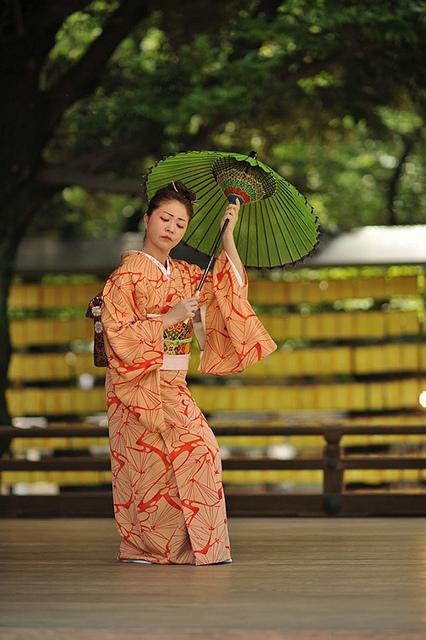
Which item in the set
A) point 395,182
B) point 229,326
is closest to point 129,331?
point 229,326

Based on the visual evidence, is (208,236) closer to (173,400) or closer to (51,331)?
(173,400)

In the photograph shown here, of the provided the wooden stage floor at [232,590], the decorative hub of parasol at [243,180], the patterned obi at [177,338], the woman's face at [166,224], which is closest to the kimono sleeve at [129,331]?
the patterned obi at [177,338]

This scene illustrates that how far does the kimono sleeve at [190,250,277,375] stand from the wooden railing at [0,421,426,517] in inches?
102

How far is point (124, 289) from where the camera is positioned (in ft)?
19.8

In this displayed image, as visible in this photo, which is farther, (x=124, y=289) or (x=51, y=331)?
(x=51, y=331)

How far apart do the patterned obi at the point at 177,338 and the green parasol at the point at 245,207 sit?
39 centimetres

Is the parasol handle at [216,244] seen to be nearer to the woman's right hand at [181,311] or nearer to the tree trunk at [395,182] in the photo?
the woman's right hand at [181,311]

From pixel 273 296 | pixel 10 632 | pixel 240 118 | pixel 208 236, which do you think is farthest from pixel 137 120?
pixel 10 632

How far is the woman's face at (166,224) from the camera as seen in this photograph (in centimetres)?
610

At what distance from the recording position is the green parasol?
6309mm

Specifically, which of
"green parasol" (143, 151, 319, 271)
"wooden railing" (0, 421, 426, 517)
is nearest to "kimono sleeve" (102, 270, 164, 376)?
"green parasol" (143, 151, 319, 271)

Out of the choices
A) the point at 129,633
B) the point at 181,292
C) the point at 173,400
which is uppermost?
the point at 181,292

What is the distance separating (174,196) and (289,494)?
336 centimetres

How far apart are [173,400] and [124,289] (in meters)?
0.55
